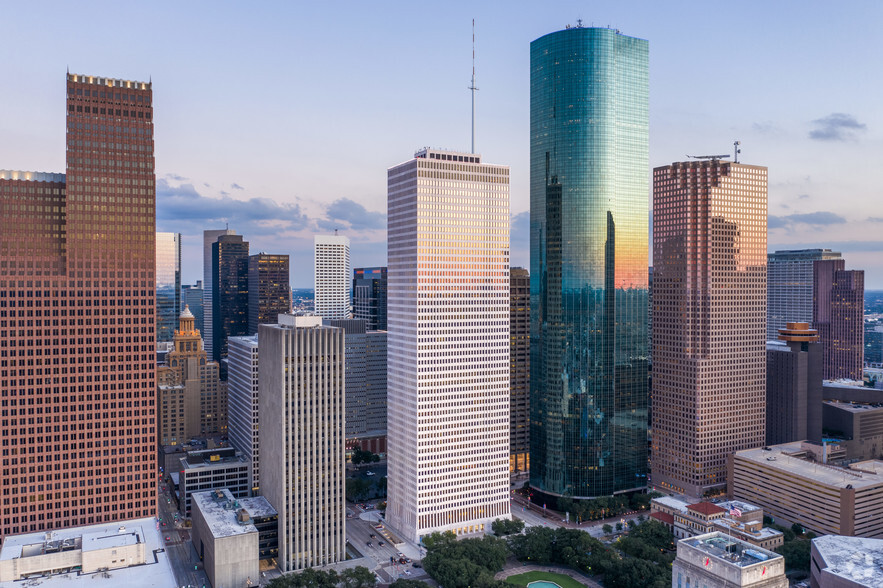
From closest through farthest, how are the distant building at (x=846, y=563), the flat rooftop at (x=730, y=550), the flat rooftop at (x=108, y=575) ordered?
the flat rooftop at (x=730, y=550) < the distant building at (x=846, y=563) < the flat rooftop at (x=108, y=575)

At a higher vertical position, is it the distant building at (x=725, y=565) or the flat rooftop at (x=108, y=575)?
the distant building at (x=725, y=565)

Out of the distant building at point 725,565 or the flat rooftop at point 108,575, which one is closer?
the distant building at point 725,565

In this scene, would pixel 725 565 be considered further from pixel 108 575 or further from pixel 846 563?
pixel 108 575

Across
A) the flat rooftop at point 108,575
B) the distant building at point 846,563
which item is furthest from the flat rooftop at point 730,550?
the flat rooftop at point 108,575

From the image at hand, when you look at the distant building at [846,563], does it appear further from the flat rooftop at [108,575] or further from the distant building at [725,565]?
the flat rooftop at [108,575]

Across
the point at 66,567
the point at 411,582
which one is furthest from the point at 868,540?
the point at 66,567
